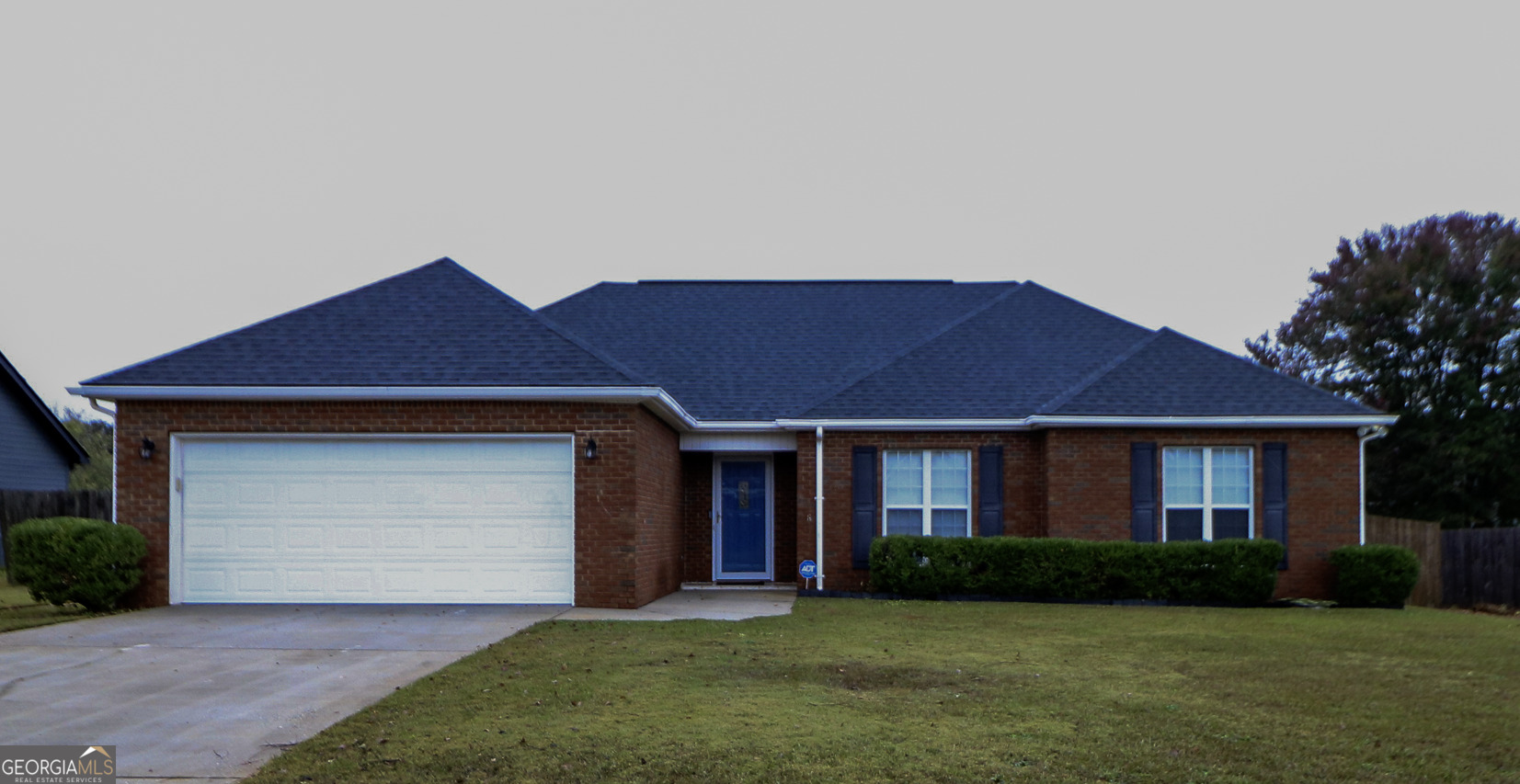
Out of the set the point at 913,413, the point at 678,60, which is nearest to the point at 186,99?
the point at 678,60

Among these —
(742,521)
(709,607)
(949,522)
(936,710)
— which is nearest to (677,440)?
(742,521)

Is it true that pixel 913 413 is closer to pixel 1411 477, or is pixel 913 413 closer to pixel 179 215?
pixel 179 215

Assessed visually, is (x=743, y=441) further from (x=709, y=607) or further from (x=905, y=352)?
(x=709, y=607)

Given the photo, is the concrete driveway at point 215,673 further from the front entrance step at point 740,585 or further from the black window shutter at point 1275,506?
the black window shutter at point 1275,506

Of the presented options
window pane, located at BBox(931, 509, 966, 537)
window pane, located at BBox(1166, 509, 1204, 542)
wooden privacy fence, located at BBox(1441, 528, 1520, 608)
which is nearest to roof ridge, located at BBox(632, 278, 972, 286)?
window pane, located at BBox(931, 509, 966, 537)

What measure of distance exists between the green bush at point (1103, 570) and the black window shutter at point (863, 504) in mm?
1469

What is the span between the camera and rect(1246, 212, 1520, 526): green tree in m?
26.2

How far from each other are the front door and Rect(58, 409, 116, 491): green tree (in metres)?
27.1

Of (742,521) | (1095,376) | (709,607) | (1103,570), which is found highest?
(1095,376)

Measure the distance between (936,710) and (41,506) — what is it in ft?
64.5

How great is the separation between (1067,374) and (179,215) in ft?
53.1

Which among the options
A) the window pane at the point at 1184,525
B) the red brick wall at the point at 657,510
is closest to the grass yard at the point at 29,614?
the red brick wall at the point at 657,510

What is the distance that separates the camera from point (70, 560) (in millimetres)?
12688

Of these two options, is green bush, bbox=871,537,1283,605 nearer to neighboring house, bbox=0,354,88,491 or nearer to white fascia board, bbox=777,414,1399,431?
white fascia board, bbox=777,414,1399,431
